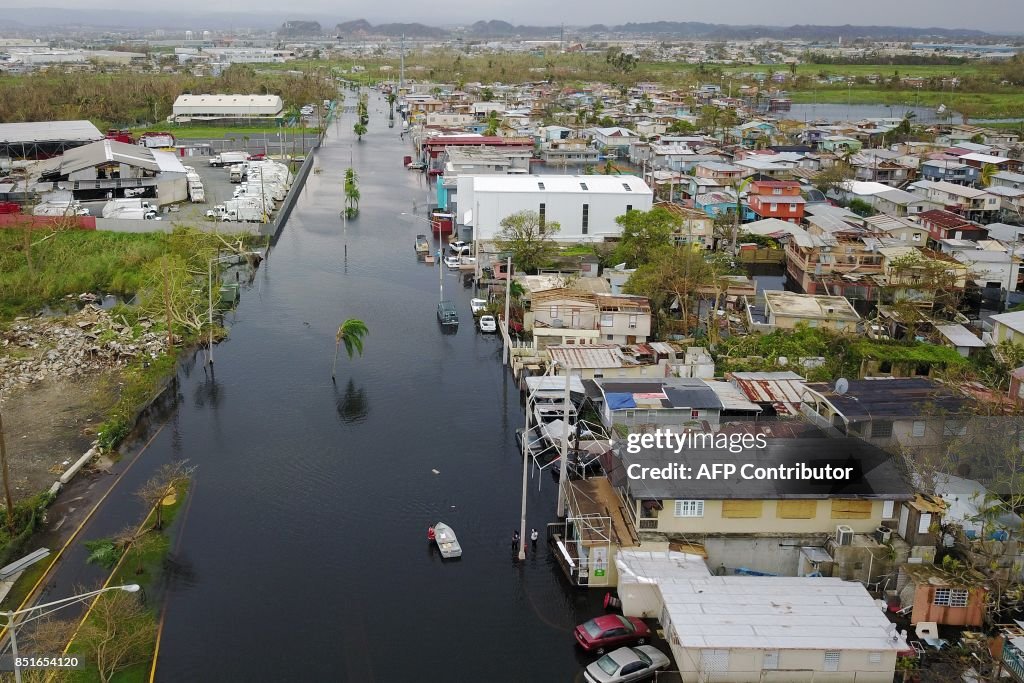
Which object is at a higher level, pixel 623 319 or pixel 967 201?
pixel 967 201

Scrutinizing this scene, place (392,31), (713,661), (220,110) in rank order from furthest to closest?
(392,31) → (220,110) → (713,661)

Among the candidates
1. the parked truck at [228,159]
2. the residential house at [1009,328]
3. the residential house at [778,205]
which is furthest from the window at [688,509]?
the parked truck at [228,159]

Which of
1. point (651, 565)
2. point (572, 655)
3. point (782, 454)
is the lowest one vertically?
point (572, 655)

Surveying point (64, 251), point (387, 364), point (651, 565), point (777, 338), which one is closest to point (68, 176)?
point (64, 251)

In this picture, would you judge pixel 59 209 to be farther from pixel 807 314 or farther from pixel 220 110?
pixel 220 110

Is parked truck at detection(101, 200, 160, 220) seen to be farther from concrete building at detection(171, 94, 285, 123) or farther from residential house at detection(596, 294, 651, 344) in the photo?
concrete building at detection(171, 94, 285, 123)

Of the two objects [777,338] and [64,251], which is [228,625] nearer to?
[777,338]

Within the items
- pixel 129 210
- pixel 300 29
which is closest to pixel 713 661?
pixel 129 210

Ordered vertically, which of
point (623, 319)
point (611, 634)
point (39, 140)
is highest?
point (39, 140)
